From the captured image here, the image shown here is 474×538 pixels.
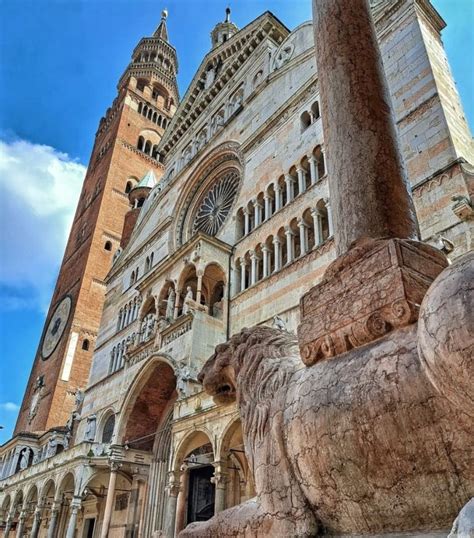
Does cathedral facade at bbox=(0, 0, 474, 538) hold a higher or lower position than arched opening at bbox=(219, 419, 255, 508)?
higher

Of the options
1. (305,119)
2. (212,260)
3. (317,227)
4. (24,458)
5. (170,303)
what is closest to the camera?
(317,227)

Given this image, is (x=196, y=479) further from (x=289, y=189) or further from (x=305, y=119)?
(x=305, y=119)

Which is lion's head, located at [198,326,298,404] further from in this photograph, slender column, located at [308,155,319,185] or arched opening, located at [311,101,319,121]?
arched opening, located at [311,101,319,121]

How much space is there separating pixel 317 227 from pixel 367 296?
10.5m

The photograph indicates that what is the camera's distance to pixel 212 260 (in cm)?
1552

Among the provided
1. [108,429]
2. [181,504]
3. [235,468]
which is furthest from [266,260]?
[108,429]

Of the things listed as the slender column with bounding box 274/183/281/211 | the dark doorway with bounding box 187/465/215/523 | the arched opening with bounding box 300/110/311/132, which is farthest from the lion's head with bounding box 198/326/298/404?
the arched opening with bounding box 300/110/311/132

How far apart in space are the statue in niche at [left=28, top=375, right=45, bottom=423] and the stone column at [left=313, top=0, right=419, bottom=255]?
31.7 meters

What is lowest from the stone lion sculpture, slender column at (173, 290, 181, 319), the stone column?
the stone lion sculpture

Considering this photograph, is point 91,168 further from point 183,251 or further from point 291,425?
point 291,425

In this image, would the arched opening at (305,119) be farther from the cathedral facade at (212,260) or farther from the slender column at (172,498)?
the slender column at (172,498)

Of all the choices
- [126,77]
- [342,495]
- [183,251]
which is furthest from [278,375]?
[126,77]

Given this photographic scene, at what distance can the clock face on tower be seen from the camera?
106 feet

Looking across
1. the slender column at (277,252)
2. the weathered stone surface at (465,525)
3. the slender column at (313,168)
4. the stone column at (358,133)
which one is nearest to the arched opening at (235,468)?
the slender column at (277,252)
